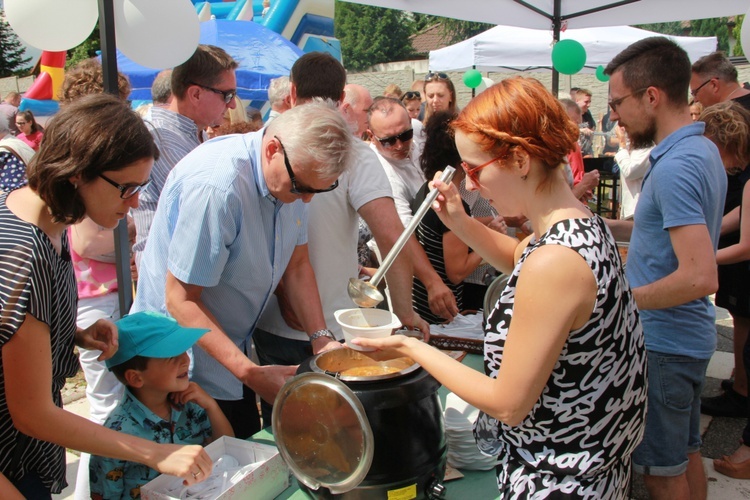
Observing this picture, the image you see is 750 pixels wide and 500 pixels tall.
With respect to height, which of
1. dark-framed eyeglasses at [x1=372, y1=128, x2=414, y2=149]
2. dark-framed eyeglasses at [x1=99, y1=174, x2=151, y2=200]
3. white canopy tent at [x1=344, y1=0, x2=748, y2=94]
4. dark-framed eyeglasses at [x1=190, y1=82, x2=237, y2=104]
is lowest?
dark-framed eyeglasses at [x1=372, y1=128, x2=414, y2=149]

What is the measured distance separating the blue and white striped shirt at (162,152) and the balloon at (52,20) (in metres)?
0.43

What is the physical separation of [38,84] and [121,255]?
6.18 metres

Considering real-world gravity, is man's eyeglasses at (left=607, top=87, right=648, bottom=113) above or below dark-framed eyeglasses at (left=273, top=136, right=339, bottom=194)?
above

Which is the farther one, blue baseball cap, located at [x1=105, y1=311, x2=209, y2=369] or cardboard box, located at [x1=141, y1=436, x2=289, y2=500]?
blue baseball cap, located at [x1=105, y1=311, x2=209, y2=369]

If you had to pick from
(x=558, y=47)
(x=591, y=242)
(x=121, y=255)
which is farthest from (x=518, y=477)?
(x=558, y=47)

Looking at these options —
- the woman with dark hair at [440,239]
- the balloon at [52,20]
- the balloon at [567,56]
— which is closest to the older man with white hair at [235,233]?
the woman with dark hair at [440,239]

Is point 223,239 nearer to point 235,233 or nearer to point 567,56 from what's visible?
point 235,233

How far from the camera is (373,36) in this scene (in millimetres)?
41250

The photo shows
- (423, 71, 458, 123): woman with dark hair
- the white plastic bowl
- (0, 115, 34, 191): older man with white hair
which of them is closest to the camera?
the white plastic bowl

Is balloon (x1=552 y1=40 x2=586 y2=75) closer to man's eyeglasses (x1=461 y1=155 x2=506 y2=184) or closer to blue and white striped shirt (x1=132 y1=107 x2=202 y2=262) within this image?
blue and white striped shirt (x1=132 y1=107 x2=202 y2=262)

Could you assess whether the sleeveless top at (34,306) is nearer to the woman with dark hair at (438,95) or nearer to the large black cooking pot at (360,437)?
the large black cooking pot at (360,437)

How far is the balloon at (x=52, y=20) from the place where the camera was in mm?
2451

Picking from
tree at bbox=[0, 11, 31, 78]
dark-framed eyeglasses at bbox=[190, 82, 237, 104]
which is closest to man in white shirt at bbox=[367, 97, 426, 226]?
dark-framed eyeglasses at bbox=[190, 82, 237, 104]

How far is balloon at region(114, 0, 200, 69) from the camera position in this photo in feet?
8.36
